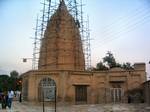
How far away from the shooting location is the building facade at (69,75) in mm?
38312

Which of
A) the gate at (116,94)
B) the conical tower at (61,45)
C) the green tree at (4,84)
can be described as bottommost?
the gate at (116,94)

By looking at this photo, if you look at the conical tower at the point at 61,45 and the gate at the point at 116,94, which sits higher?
the conical tower at the point at 61,45

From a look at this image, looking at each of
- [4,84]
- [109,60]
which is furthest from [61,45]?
[4,84]

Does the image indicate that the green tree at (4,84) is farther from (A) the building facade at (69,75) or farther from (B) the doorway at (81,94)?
(B) the doorway at (81,94)

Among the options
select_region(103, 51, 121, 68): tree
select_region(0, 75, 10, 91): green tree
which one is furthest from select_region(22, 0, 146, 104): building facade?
select_region(0, 75, 10, 91): green tree

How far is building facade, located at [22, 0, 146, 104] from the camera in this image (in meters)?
38.3

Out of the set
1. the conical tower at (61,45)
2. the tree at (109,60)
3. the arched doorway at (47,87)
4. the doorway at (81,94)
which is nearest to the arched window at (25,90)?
the conical tower at (61,45)

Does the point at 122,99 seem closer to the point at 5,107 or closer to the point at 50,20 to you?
the point at 50,20

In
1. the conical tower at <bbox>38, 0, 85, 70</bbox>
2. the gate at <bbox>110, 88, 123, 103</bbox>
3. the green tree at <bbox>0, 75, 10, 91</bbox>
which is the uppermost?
the conical tower at <bbox>38, 0, 85, 70</bbox>

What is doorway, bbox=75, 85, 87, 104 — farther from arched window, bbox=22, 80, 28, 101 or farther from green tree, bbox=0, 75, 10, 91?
green tree, bbox=0, 75, 10, 91

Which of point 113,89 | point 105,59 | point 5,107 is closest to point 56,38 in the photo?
point 113,89

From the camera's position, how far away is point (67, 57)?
4112 cm

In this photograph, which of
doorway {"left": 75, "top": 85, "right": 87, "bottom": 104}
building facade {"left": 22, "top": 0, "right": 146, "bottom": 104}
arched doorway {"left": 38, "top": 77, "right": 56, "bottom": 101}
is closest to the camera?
arched doorway {"left": 38, "top": 77, "right": 56, "bottom": 101}

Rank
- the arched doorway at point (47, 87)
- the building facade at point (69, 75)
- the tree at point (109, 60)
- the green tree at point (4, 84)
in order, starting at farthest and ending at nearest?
the green tree at point (4, 84) → the tree at point (109, 60) → the building facade at point (69, 75) → the arched doorway at point (47, 87)
